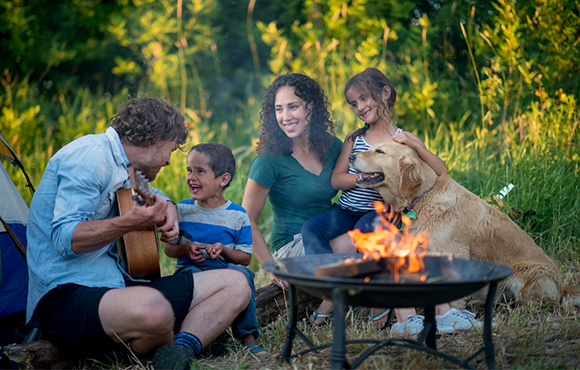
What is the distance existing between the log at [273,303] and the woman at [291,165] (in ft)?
0.53

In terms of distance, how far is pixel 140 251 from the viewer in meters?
2.86

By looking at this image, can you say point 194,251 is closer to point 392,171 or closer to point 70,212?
point 70,212

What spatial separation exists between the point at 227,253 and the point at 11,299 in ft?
5.01

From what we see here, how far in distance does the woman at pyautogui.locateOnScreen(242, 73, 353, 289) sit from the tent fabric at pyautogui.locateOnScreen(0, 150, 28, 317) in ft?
5.29

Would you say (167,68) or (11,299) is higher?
(167,68)

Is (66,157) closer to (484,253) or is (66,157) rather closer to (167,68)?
(484,253)

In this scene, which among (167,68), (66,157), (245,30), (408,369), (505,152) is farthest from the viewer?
(245,30)

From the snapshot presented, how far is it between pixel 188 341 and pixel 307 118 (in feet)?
6.50

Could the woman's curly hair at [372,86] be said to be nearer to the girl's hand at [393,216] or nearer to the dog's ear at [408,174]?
the dog's ear at [408,174]

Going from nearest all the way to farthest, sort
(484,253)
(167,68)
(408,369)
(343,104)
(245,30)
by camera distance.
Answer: (408,369) → (484,253) → (343,104) → (167,68) → (245,30)

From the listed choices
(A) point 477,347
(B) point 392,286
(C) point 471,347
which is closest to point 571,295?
(A) point 477,347

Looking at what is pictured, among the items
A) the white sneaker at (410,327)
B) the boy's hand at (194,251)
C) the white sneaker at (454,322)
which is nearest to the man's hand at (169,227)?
the boy's hand at (194,251)

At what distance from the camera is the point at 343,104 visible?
6863 mm

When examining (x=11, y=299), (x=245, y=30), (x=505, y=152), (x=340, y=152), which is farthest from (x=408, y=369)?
(x=245, y=30)
